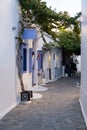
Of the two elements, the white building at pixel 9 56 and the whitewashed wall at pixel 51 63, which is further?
the whitewashed wall at pixel 51 63

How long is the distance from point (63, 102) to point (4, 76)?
385 centimetres

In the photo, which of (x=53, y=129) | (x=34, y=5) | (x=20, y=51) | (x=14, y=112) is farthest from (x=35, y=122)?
(x=34, y=5)

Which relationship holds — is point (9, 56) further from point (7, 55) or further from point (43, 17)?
point (43, 17)

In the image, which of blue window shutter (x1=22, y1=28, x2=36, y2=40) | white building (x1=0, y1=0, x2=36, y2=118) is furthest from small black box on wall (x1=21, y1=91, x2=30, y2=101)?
blue window shutter (x1=22, y1=28, x2=36, y2=40)

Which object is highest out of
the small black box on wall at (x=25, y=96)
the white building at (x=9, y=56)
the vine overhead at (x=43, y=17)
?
the vine overhead at (x=43, y=17)

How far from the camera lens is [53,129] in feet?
29.7

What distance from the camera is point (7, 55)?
11.9 metres

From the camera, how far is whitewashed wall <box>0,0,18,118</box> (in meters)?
11.1

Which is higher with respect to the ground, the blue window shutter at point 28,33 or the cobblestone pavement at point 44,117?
the blue window shutter at point 28,33

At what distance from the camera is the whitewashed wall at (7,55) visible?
11086 mm

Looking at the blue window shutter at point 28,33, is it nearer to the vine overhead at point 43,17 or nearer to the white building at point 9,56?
the vine overhead at point 43,17

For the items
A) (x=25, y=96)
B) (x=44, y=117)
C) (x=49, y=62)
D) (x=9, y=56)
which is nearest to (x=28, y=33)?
(x=9, y=56)

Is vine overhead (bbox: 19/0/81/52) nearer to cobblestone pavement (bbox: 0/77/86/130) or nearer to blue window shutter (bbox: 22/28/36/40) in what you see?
blue window shutter (bbox: 22/28/36/40)

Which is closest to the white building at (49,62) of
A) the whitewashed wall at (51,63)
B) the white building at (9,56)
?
the whitewashed wall at (51,63)
